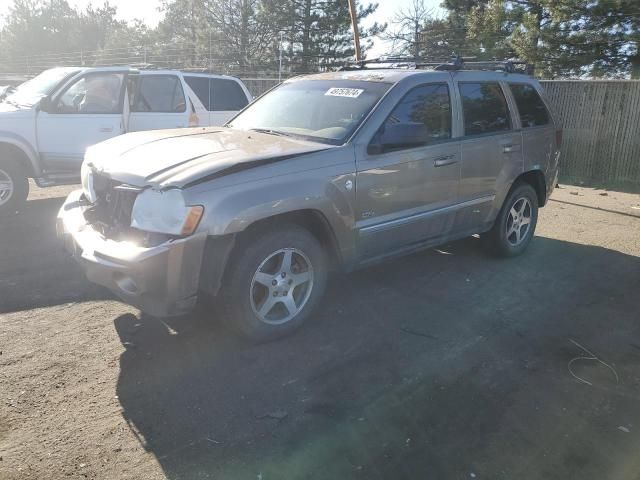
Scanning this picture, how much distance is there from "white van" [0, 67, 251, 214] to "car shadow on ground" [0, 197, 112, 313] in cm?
90

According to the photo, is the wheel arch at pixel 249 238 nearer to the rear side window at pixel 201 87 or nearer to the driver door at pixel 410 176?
the driver door at pixel 410 176

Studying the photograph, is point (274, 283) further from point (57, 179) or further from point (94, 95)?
point (94, 95)

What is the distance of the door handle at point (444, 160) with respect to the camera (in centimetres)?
477

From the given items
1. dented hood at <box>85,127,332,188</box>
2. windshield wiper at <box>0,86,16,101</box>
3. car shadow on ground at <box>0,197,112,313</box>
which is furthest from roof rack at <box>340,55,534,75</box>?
windshield wiper at <box>0,86,16,101</box>

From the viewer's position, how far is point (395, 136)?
4.27 meters

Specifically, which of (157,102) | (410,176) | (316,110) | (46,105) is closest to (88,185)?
(316,110)

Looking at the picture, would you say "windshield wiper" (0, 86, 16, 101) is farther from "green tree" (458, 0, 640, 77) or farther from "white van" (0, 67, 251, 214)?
"green tree" (458, 0, 640, 77)

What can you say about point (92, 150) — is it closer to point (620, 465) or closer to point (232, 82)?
point (620, 465)

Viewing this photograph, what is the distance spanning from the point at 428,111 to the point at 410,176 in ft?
2.27

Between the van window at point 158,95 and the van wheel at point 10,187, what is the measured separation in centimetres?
195

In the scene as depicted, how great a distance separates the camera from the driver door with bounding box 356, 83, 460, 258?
426 cm

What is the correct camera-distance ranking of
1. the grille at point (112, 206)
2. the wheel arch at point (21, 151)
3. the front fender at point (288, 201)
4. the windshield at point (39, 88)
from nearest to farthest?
the front fender at point (288, 201) → the grille at point (112, 206) → the wheel arch at point (21, 151) → the windshield at point (39, 88)

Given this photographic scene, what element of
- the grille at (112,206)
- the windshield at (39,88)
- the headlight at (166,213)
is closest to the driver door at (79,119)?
the windshield at (39,88)

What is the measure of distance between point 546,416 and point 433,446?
80 cm
